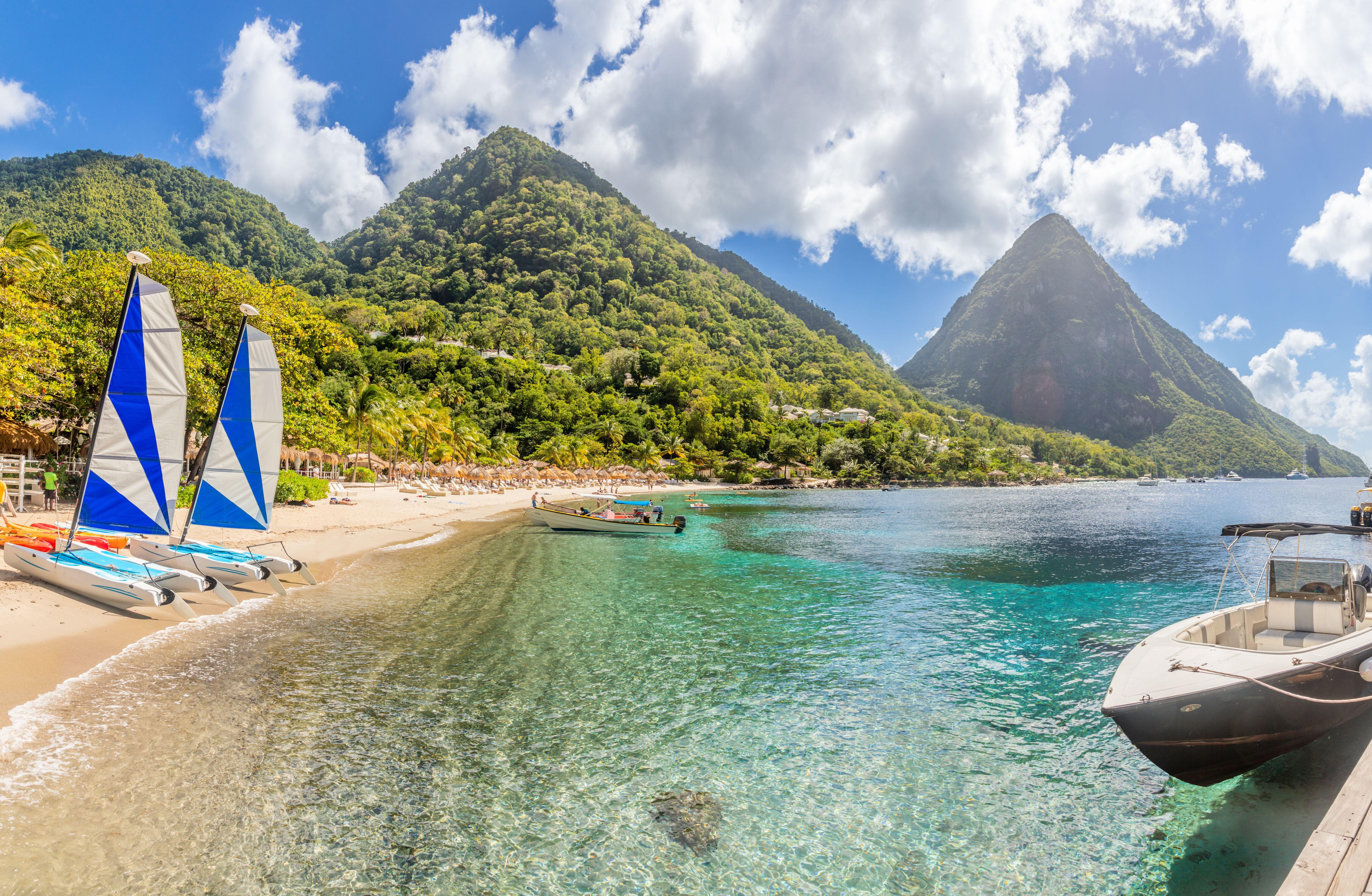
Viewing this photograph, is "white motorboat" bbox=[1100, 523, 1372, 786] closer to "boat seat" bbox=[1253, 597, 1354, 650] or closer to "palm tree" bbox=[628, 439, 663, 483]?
"boat seat" bbox=[1253, 597, 1354, 650]

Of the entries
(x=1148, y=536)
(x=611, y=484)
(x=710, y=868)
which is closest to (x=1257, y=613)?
(x=710, y=868)

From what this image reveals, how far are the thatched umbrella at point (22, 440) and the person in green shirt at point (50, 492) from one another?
1.97 m

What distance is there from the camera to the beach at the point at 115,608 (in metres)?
8.88

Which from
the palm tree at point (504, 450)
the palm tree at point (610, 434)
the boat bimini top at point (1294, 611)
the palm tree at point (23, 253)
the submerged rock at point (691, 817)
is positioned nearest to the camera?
the submerged rock at point (691, 817)

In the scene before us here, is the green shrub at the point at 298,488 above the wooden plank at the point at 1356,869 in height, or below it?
above

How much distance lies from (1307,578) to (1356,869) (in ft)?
19.8

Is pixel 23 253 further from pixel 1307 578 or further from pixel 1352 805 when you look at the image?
pixel 1307 578

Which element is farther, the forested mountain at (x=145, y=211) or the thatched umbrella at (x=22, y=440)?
the forested mountain at (x=145, y=211)

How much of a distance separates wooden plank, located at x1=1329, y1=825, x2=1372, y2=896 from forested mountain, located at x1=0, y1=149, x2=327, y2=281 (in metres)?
123

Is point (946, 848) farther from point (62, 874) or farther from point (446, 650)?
point (446, 650)

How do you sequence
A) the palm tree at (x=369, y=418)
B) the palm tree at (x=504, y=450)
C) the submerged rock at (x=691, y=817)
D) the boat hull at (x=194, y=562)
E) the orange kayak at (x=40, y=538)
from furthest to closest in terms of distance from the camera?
the palm tree at (x=504, y=450) < the palm tree at (x=369, y=418) < the boat hull at (x=194, y=562) < the orange kayak at (x=40, y=538) < the submerged rock at (x=691, y=817)

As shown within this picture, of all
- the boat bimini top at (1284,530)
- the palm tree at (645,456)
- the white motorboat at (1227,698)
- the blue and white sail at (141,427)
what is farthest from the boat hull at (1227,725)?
the palm tree at (645,456)

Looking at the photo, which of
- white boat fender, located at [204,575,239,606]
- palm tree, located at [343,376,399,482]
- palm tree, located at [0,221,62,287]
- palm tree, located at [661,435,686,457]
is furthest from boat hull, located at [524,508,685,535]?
palm tree, located at [661,435,686,457]

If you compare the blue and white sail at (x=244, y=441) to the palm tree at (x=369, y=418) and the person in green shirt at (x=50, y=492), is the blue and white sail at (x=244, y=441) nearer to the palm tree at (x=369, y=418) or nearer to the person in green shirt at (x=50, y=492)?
the person in green shirt at (x=50, y=492)
